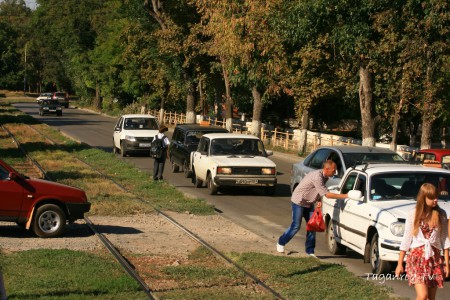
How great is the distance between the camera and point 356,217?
A: 41.3ft

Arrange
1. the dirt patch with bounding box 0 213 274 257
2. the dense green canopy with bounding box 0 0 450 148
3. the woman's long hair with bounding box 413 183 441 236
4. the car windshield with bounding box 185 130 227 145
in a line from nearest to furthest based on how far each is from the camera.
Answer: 1. the woman's long hair with bounding box 413 183 441 236
2. the dirt patch with bounding box 0 213 274 257
3. the car windshield with bounding box 185 130 227 145
4. the dense green canopy with bounding box 0 0 450 148

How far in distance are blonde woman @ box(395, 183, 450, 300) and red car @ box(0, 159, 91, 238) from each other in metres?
7.74

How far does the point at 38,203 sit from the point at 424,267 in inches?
318

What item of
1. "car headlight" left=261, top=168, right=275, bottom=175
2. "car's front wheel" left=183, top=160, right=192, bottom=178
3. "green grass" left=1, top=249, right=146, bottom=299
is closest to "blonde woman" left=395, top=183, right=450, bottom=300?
"green grass" left=1, top=249, right=146, bottom=299

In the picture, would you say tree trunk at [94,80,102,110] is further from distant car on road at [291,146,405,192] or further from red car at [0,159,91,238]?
red car at [0,159,91,238]

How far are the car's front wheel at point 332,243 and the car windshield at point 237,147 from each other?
989 centimetres

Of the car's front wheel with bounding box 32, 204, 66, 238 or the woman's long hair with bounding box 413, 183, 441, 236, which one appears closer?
the woman's long hair with bounding box 413, 183, 441, 236

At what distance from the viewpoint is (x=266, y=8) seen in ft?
120

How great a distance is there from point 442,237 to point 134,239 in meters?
7.64

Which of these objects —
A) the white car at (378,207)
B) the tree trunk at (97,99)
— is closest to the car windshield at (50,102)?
the tree trunk at (97,99)

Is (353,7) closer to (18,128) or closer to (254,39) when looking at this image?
(254,39)

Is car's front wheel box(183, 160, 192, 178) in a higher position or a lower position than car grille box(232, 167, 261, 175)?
lower

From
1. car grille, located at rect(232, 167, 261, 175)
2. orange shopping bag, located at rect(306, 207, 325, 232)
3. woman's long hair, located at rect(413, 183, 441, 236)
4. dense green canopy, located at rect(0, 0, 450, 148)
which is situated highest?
dense green canopy, located at rect(0, 0, 450, 148)

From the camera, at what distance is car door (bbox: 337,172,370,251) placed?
483 inches
